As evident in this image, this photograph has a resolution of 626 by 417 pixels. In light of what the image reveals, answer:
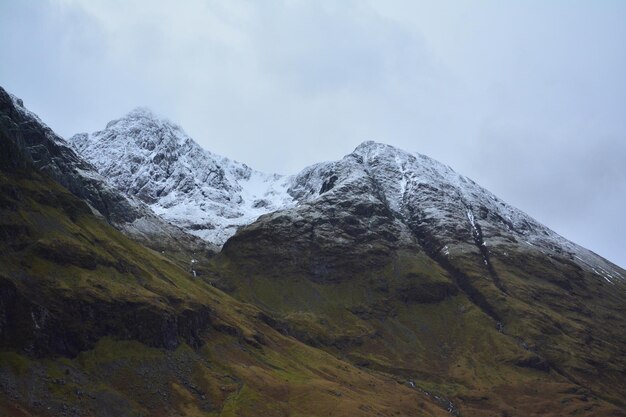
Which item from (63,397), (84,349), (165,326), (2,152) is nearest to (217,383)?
(165,326)

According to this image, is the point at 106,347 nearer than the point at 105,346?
Yes

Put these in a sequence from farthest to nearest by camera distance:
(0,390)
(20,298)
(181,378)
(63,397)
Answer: (181,378)
(20,298)
(63,397)
(0,390)

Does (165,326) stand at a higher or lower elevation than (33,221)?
lower

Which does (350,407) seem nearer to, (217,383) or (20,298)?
(217,383)

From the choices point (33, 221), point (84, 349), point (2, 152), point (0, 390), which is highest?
point (2, 152)

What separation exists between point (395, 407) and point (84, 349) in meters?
104

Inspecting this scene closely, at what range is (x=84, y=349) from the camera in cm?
14212

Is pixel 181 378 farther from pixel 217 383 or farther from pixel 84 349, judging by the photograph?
pixel 84 349

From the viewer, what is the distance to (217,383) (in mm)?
160250

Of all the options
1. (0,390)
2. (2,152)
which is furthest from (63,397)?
(2,152)

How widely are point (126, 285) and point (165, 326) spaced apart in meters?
19.7

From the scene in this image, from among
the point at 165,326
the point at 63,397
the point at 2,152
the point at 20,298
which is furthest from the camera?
the point at 2,152

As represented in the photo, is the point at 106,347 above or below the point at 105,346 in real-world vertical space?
below

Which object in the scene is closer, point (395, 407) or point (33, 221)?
point (33, 221)
